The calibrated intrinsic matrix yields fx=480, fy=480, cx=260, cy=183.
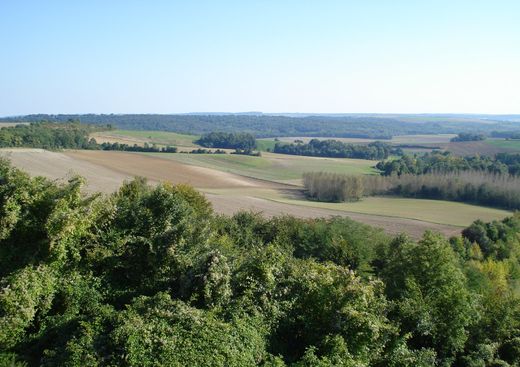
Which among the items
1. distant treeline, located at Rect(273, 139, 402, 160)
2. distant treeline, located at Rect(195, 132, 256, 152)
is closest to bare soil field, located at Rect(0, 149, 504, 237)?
distant treeline, located at Rect(195, 132, 256, 152)

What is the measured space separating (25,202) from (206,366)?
8.44m

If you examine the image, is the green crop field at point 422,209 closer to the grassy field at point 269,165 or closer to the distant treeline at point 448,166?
the distant treeline at point 448,166

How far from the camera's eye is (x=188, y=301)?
50.6ft

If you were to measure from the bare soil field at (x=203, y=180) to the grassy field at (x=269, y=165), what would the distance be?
5.26 meters

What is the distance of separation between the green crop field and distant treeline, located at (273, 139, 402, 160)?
49.0 metres

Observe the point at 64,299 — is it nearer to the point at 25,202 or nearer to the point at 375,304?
the point at 25,202

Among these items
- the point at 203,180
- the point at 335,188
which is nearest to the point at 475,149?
the point at 335,188

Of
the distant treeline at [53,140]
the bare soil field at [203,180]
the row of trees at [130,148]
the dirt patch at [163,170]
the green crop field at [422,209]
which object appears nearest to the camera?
the bare soil field at [203,180]

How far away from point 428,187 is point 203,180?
3561cm

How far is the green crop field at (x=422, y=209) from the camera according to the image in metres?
57.4

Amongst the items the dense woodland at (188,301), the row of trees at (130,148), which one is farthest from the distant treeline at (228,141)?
the dense woodland at (188,301)

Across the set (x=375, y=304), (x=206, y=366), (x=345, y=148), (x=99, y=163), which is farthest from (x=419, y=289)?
(x=345, y=148)

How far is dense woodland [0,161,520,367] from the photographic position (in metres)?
12.7

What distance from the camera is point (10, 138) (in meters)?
79.7
